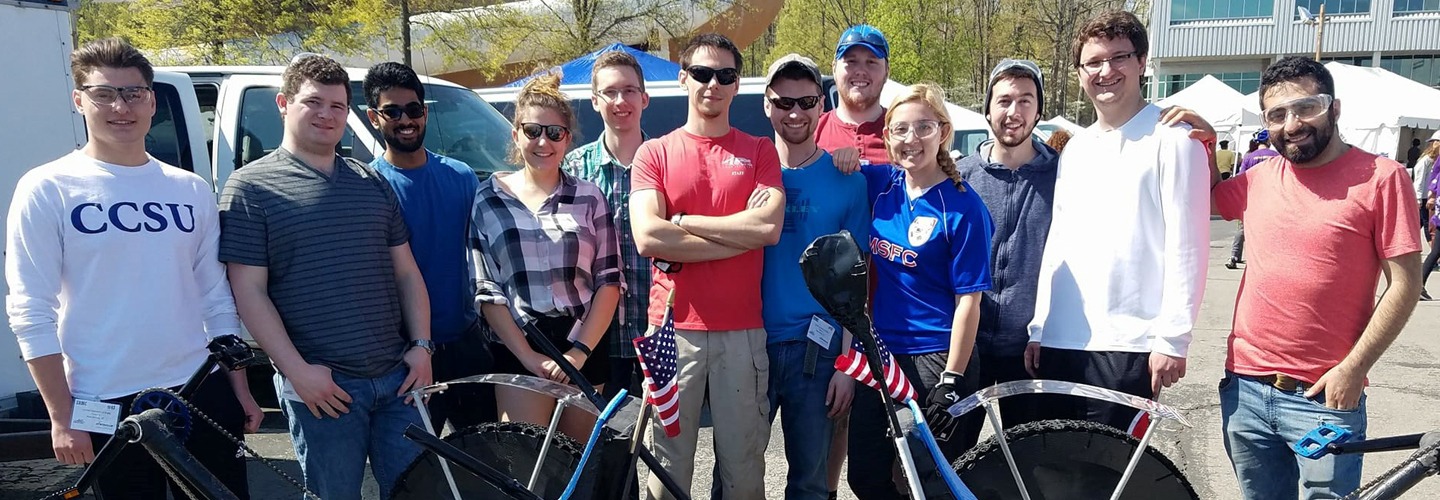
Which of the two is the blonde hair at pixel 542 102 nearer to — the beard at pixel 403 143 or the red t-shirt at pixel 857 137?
the beard at pixel 403 143

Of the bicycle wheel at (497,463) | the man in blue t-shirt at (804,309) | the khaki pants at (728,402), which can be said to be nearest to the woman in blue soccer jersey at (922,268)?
the man in blue t-shirt at (804,309)

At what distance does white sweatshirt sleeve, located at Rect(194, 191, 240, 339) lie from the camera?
2965 millimetres

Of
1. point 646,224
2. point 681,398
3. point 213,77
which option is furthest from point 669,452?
point 213,77

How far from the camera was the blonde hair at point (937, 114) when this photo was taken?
3264mm

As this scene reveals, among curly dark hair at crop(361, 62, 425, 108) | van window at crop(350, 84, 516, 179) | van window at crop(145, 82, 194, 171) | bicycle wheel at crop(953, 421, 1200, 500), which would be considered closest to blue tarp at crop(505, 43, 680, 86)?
van window at crop(350, 84, 516, 179)

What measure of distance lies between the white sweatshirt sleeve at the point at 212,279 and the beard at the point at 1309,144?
11.4 ft

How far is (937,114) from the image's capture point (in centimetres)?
329

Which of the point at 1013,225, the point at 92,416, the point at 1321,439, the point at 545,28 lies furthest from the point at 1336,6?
the point at 92,416

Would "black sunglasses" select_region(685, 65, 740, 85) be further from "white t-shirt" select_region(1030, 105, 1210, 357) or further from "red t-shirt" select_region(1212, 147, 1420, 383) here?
"red t-shirt" select_region(1212, 147, 1420, 383)

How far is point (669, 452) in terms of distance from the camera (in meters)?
3.27

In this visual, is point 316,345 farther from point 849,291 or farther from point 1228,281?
point 1228,281

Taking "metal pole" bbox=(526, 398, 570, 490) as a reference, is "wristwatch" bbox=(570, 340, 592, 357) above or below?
above

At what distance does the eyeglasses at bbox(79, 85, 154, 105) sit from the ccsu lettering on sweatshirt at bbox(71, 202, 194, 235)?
334 mm

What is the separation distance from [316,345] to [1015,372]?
99.7 inches
